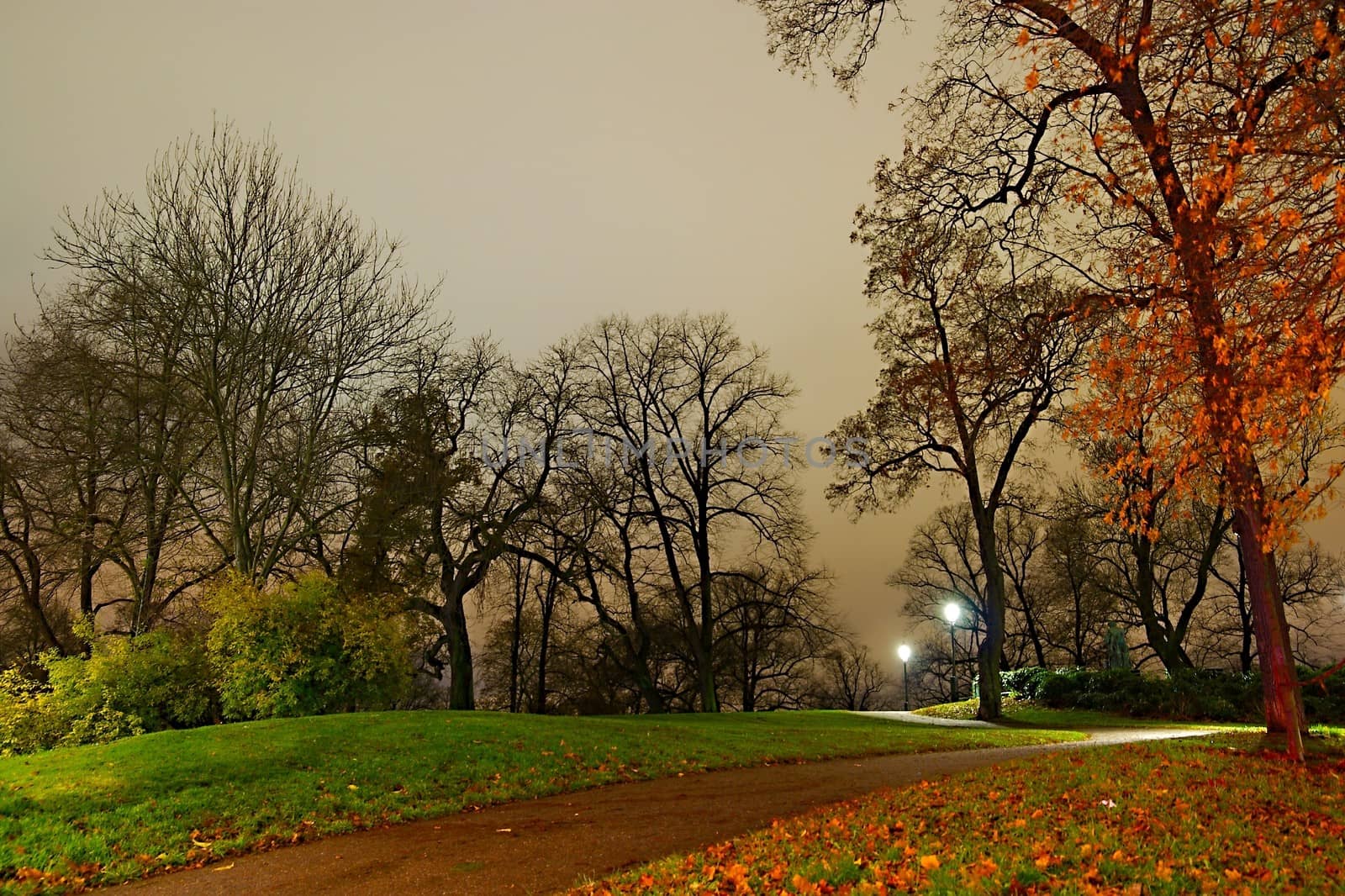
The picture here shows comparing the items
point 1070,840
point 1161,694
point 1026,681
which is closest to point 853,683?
point 1026,681

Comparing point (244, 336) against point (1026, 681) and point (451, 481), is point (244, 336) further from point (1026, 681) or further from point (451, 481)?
point (1026, 681)

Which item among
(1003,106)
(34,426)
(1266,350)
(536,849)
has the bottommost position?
(536,849)

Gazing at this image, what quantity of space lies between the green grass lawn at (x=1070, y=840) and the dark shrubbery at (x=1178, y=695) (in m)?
18.5

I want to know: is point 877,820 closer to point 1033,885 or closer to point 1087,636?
point 1033,885

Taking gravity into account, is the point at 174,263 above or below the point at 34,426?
above

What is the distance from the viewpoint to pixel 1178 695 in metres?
25.5

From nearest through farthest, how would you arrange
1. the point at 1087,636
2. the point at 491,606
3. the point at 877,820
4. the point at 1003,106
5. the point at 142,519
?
the point at 877,820 < the point at 1003,106 < the point at 142,519 < the point at 491,606 < the point at 1087,636

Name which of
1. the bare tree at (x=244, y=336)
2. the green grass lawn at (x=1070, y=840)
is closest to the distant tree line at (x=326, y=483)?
the bare tree at (x=244, y=336)

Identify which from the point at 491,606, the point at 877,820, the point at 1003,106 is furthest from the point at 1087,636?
the point at 877,820

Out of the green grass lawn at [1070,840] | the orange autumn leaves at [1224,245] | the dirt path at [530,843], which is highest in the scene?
the orange autumn leaves at [1224,245]

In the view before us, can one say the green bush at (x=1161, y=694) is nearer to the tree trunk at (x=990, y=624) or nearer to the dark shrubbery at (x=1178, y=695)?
the dark shrubbery at (x=1178, y=695)

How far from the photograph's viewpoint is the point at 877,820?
751cm

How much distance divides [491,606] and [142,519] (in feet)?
43.5

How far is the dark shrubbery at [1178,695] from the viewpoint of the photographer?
78.1 ft
